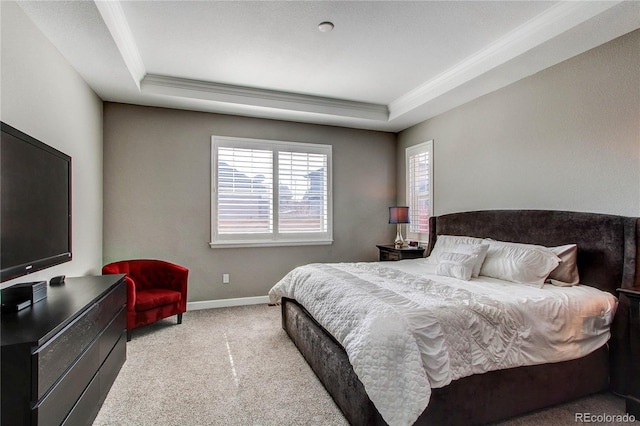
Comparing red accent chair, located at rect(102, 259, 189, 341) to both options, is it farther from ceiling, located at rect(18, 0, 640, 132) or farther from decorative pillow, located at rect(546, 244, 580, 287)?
decorative pillow, located at rect(546, 244, 580, 287)

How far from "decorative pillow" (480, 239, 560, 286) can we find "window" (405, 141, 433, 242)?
1710 mm

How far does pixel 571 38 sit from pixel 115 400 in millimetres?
4290

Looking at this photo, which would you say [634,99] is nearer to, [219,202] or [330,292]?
[330,292]

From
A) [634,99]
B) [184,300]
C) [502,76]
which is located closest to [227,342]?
[184,300]

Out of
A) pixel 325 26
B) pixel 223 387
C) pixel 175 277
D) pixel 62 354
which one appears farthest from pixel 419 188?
pixel 62 354

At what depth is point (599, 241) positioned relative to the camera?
8.39ft

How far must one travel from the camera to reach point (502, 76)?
128 inches

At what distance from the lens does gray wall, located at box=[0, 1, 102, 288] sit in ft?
6.85

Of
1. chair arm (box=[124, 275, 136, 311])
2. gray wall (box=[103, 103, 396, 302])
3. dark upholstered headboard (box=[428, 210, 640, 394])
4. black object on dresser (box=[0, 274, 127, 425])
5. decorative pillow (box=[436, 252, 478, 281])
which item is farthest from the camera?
gray wall (box=[103, 103, 396, 302])

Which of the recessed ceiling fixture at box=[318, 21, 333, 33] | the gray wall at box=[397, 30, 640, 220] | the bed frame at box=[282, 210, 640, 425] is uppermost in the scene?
the recessed ceiling fixture at box=[318, 21, 333, 33]

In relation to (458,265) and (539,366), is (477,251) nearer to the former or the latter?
(458,265)

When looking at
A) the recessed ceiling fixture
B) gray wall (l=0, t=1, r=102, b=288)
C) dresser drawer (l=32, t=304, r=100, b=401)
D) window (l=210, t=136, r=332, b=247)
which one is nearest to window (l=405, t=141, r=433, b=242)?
window (l=210, t=136, r=332, b=247)

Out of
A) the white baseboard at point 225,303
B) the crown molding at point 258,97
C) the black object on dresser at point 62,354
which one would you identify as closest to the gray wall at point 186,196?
the white baseboard at point 225,303

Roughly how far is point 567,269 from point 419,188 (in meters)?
2.48
